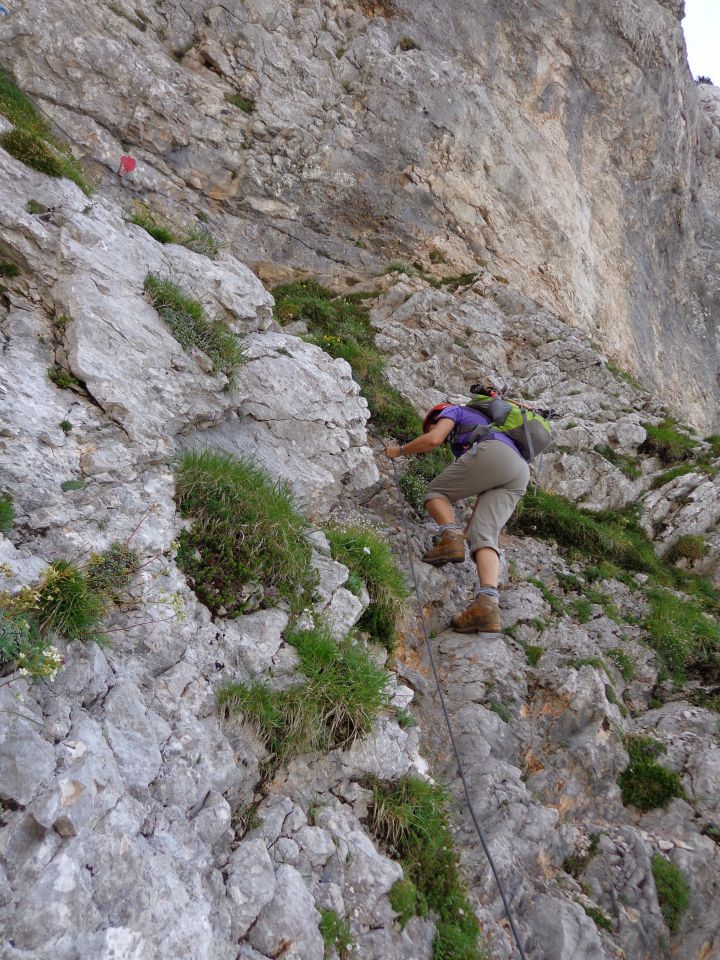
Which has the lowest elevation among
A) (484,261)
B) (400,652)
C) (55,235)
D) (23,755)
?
(400,652)

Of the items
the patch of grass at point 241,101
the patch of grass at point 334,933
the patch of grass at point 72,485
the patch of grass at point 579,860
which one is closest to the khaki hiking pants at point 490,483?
the patch of grass at point 579,860

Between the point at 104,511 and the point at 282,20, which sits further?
the point at 282,20

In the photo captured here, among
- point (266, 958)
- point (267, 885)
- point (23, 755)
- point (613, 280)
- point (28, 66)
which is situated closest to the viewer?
point (23, 755)

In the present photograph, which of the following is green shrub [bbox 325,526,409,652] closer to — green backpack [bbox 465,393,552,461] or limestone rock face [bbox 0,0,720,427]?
green backpack [bbox 465,393,552,461]

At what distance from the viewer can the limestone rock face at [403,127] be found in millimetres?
13500

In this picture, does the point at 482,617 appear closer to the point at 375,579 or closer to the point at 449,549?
the point at 449,549

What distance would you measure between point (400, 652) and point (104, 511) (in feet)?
11.3

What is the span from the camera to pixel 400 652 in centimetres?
625

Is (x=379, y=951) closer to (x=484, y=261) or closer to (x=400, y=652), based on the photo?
(x=400, y=652)

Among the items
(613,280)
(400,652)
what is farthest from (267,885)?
(613,280)

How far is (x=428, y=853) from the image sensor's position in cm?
409

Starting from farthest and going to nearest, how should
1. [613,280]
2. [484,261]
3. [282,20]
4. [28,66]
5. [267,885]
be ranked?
[613,280] < [484,261] < [282,20] < [28,66] < [267,885]

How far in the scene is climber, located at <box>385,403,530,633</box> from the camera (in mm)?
6715

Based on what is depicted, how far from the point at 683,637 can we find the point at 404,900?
5.64m
